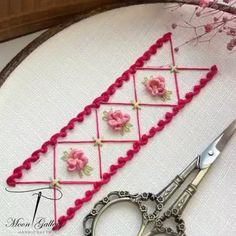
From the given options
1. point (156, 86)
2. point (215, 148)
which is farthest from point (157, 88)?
point (215, 148)

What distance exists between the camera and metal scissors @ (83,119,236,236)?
681 mm

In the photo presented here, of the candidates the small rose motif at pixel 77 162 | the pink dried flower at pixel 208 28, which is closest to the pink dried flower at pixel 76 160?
the small rose motif at pixel 77 162

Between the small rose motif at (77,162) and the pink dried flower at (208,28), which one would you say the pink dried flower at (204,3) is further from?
the small rose motif at (77,162)

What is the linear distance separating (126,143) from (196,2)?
0.25 metres

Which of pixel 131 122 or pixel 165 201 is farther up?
pixel 131 122

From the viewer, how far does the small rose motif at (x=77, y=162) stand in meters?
0.71

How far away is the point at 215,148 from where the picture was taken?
2.40ft

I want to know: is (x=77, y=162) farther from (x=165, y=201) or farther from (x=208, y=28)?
(x=208, y=28)

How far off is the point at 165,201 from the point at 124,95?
166mm

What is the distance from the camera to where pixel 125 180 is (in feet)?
2.36

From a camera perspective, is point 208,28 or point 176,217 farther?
point 208,28

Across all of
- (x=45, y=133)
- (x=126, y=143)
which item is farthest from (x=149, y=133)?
(x=45, y=133)

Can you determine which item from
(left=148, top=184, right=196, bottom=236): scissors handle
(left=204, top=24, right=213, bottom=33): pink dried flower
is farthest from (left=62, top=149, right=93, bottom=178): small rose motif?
(left=204, top=24, right=213, bottom=33): pink dried flower

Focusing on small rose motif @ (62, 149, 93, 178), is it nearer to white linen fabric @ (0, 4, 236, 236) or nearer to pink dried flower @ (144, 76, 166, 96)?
white linen fabric @ (0, 4, 236, 236)
